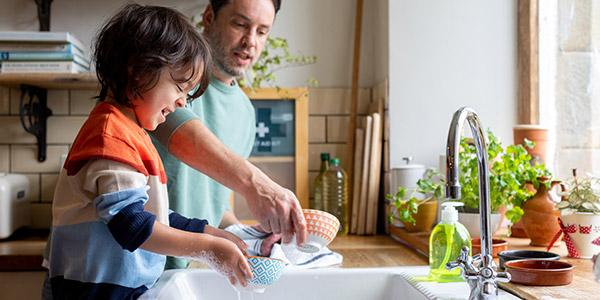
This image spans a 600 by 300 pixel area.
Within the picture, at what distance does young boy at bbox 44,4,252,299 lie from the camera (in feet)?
2.40

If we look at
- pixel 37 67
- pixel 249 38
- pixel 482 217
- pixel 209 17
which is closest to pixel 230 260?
pixel 482 217

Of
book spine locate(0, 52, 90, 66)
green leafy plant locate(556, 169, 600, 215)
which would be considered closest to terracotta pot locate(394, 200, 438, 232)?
green leafy plant locate(556, 169, 600, 215)

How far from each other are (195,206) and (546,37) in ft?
3.98

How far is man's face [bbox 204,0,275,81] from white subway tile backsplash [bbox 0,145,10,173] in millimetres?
1075

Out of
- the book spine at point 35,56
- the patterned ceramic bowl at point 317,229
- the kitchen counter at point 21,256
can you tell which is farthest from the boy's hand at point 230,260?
the book spine at point 35,56

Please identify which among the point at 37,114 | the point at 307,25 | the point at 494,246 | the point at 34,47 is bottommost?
the point at 494,246

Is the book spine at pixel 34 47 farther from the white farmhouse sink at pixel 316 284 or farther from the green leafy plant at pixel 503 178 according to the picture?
the green leafy plant at pixel 503 178

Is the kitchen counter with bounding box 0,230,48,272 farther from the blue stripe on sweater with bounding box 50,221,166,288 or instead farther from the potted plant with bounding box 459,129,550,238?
the potted plant with bounding box 459,129,550,238

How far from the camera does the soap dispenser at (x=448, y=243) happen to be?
38.3 inches

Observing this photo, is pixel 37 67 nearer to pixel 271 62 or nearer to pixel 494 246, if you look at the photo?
pixel 271 62

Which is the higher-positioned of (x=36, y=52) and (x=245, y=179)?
(x=36, y=52)

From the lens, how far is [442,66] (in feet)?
5.78

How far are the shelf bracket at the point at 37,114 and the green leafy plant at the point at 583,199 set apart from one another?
68.6 inches

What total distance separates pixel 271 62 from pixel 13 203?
1028mm
